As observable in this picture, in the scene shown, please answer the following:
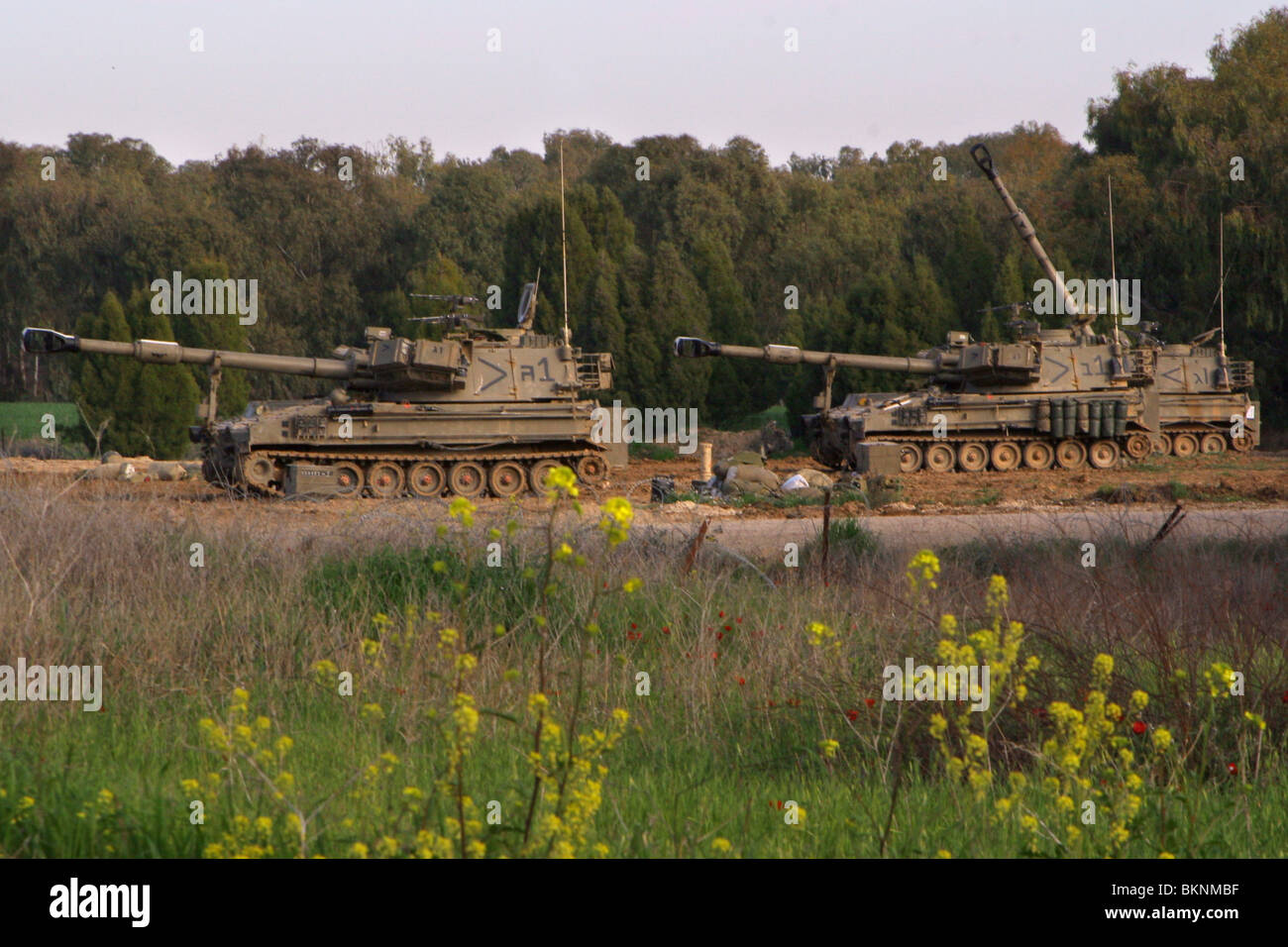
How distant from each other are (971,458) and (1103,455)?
9.43 ft

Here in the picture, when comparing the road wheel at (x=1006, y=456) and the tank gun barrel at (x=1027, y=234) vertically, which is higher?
the tank gun barrel at (x=1027, y=234)

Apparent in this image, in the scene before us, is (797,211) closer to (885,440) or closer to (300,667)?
(885,440)

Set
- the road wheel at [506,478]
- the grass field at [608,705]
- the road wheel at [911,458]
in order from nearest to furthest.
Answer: the grass field at [608,705] < the road wheel at [506,478] < the road wheel at [911,458]

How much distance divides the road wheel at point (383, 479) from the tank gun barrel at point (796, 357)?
496 centimetres

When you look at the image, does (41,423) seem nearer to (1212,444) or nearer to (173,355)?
(173,355)

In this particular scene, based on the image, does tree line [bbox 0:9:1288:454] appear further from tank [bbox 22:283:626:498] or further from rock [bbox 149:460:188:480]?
tank [bbox 22:283:626:498]

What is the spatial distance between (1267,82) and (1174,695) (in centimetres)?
3011

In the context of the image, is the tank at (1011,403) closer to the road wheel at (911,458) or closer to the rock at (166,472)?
the road wheel at (911,458)

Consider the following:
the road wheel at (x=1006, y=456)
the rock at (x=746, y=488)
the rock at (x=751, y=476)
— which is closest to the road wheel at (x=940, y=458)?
the road wheel at (x=1006, y=456)

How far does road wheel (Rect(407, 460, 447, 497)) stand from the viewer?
19.9 meters

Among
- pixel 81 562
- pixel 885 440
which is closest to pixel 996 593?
pixel 81 562

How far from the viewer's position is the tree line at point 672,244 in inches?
1195

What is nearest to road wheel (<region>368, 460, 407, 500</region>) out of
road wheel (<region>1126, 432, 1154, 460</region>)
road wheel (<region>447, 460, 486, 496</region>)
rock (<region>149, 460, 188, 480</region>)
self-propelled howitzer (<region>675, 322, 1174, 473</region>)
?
road wheel (<region>447, 460, 486, 496</region>)
